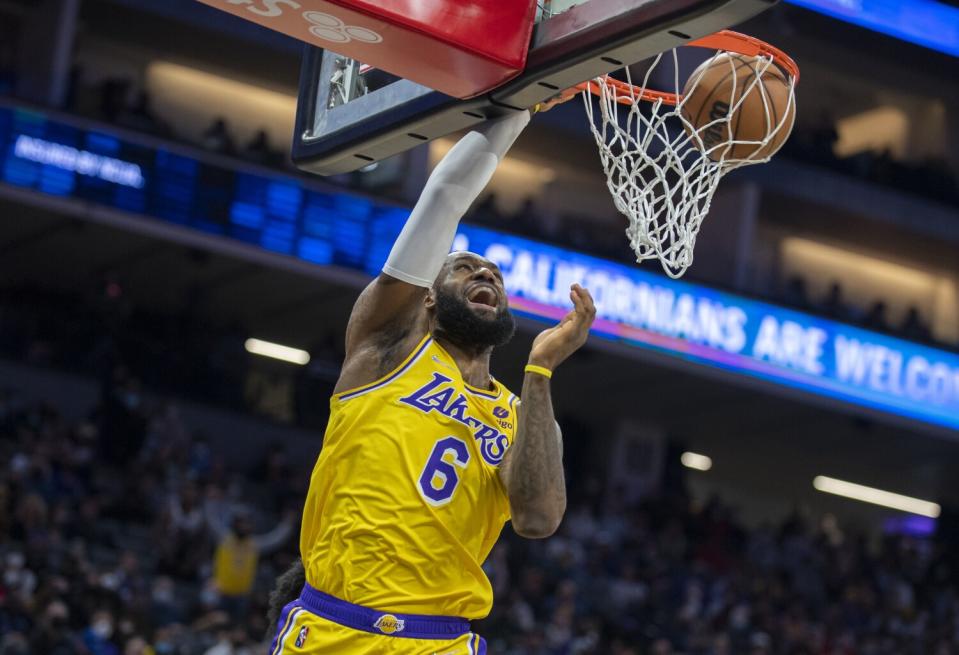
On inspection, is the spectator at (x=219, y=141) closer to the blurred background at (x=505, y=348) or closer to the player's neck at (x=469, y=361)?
the blurred background at (x=505, y=348)

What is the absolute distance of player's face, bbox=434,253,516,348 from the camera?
14.8ft

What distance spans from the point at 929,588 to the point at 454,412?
18689mm

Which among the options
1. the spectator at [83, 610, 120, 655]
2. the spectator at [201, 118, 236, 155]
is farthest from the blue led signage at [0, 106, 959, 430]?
the spectator at [83, 610, 120, 655]

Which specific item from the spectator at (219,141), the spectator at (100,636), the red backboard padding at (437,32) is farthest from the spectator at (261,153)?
the red backboard padding at (437,32)

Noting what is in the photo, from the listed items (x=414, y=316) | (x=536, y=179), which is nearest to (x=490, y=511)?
(x=414, y=316)

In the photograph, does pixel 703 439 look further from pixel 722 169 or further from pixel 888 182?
pixel 722 169

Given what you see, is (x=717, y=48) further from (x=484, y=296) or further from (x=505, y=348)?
(x=505, y=348)

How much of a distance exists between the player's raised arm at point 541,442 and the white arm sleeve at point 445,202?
42 cm

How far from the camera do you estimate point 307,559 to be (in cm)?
439

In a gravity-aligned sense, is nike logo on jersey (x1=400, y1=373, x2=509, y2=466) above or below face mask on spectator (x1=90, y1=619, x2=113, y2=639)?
above

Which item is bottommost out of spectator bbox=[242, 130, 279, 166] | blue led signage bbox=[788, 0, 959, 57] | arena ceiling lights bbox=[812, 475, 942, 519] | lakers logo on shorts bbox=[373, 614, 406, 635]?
arena ceiling lights bbox=[812, 475, 942, 519]

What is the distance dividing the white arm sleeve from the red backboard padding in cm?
22

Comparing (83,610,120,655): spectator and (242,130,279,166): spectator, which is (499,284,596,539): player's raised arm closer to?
(83,610,120,655): spectator

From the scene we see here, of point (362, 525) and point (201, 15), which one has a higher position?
point (201, 15)
